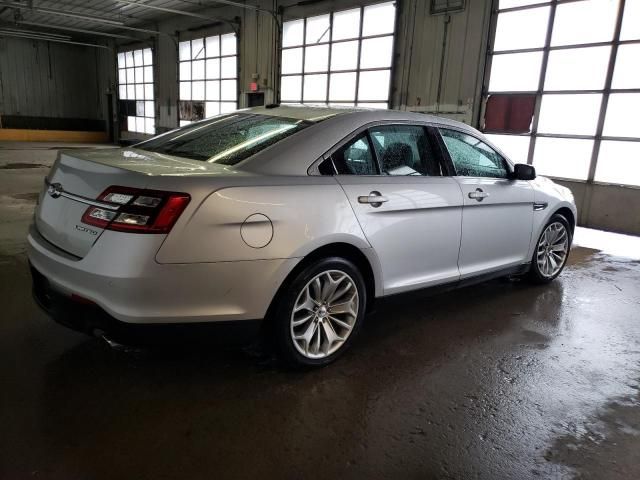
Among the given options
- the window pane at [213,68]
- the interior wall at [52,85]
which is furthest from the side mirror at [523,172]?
the interior wall at [52,85]

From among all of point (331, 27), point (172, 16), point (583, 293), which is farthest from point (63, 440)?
point (172, 16)

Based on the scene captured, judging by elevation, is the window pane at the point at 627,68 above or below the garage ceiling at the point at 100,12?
below

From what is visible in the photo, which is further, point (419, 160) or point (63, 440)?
point (419, 160)

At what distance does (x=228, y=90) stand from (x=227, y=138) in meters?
14.3

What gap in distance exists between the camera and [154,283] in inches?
79.2

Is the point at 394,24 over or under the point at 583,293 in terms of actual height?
over

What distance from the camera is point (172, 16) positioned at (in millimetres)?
17984

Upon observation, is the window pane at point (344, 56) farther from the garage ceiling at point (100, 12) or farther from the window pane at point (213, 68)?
the window pane at point (213, 68)

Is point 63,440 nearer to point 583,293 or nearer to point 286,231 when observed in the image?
point 286,231

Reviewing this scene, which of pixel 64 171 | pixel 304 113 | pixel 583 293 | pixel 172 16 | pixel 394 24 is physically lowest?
pixel 583 293

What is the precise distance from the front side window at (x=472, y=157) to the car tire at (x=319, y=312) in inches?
49.0

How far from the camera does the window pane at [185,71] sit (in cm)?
1802

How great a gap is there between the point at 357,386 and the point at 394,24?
10.2 metres

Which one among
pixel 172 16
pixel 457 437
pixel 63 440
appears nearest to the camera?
pixel 63 440
